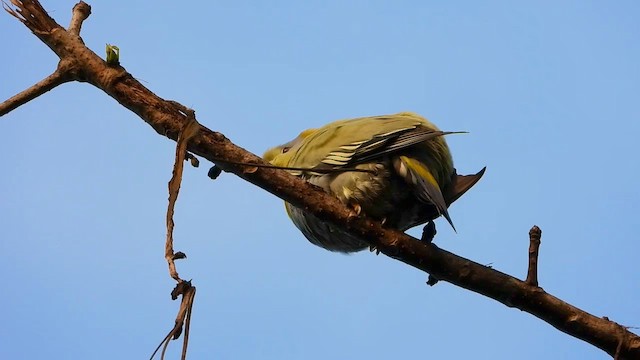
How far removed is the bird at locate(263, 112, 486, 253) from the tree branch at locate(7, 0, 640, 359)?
0.93 ft

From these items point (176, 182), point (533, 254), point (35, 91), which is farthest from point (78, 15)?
point (533, 254)

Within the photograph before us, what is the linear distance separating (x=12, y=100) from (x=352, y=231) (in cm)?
179

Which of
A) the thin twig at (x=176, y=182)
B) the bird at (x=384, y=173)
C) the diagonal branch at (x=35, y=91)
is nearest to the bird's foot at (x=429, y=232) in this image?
the bird at (x=384, y=173)

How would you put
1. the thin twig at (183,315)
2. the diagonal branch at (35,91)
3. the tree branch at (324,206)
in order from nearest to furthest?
the thin twig at (183,315), the diagonal branch at (35,91), the tree branch at (324,206)

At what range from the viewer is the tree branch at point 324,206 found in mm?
3660

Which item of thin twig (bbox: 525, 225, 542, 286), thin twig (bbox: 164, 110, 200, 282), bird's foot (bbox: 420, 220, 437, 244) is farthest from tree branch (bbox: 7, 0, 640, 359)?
bird's foot (bbox: 420, 220, 437, 244)

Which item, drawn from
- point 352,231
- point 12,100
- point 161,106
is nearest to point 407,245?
point 352,231

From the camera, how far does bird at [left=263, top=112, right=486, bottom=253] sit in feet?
15.2

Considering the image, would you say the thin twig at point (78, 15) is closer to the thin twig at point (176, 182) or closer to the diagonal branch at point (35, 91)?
the diagonal branch at point (35, 91)

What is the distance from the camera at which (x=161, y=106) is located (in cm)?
363

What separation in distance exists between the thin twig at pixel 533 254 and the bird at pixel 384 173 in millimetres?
604

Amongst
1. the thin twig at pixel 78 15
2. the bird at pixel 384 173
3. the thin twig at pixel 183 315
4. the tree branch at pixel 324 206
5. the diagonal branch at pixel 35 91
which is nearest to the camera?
the thin twig at pixel 183 315

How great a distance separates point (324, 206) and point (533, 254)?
1084 mm

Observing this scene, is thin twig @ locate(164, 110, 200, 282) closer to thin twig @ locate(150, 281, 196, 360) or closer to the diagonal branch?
thin twig @ locate(150, 281, 196, 360)
